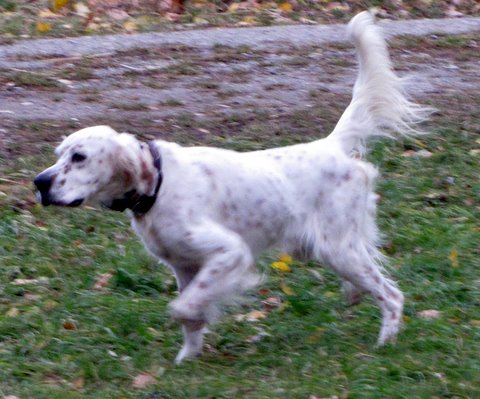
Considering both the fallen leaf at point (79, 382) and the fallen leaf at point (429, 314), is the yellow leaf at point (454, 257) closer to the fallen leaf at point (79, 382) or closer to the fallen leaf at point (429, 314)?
the fallen leaf at point (429, 314)

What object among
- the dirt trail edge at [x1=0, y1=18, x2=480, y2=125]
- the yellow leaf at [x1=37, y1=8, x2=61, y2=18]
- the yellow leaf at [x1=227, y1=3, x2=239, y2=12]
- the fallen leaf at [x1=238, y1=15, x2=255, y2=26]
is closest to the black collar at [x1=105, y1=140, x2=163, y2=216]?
the dirt trail edge at [x1=0, y1=18, x2=480, y2=125]

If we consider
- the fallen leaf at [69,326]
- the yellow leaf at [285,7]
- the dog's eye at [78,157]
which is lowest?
the fallen leaf at [69,326]

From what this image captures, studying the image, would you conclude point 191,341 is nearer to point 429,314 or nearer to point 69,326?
point 69,326

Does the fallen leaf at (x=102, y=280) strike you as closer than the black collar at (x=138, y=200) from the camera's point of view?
No

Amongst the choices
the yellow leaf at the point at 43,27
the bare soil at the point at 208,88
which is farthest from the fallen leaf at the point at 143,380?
the yellow leaf at the point at 43,27

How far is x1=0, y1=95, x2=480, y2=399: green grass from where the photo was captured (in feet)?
16.7

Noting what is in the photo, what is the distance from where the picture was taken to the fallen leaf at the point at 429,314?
19.3ft

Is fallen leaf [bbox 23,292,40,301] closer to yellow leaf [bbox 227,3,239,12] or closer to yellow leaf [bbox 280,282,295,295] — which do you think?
yellow leaf [bbox 280,282,295,295]

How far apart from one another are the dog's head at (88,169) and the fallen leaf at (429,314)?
1.66 metres

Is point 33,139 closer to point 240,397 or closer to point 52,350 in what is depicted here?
point 52,350

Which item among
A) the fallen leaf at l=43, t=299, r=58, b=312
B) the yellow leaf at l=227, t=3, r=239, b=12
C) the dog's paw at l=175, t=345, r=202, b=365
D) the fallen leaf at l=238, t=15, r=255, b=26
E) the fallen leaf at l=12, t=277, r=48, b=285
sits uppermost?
the yellow leaf at l=227, t=3, r=239, b=12

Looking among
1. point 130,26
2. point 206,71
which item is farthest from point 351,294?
point 130,26

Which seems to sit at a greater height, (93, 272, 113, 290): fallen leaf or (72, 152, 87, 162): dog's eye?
(72, 152, 87, 162): dog's eye

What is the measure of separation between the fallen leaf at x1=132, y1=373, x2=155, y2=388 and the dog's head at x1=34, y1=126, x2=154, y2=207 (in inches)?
32.2
